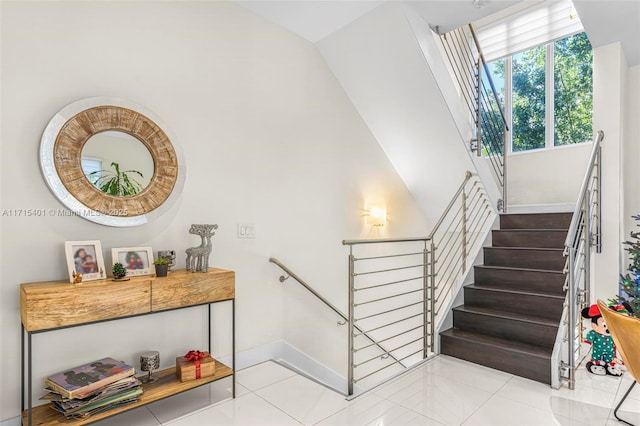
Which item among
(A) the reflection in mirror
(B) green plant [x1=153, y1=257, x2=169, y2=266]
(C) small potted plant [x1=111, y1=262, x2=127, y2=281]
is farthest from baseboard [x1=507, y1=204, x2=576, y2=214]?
(C) small potted plant [x1=111, y1=262, x2=127, y2=281]

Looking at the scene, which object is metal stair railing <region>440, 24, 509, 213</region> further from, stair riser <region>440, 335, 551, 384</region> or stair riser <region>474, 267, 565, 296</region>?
stair riser <region>440, 335, 551, 384</region>

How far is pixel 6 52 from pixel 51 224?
997mm

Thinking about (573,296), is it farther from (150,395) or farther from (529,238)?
(150,395)

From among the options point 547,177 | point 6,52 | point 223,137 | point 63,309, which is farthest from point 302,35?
point 547,177

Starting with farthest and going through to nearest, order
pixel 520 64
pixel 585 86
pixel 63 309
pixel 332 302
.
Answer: pixel 520 64, pixel 585 86, pixel 332 302, pixel 63 309

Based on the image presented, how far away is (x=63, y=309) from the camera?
6.15 feet

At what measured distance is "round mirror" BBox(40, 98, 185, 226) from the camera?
219cm

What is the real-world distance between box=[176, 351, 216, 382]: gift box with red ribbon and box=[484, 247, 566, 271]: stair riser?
3023 mm

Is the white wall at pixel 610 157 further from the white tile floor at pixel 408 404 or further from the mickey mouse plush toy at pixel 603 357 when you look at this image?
the white tile floor at pixel 408 404

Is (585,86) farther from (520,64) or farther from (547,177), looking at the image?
(547,177)

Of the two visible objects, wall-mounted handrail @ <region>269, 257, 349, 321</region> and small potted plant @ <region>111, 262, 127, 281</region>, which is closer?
small potted plant @ <region>111, 262, 127, 281</region>

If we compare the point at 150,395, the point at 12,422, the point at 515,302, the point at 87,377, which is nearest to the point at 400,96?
the point at 515,302

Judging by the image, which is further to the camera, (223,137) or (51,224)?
(223,137)

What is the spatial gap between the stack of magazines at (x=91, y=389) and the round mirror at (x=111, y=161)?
896 millimetres
